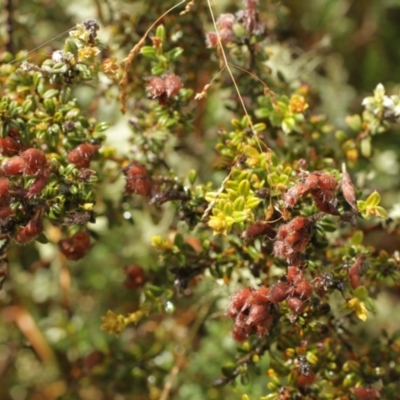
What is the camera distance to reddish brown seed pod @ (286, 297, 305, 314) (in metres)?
1.20

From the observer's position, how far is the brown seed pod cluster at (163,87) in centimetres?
141

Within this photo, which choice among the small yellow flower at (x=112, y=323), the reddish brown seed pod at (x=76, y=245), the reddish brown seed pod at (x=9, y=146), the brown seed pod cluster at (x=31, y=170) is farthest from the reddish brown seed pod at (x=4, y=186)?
the small yellow flower at (x=112, y=323)

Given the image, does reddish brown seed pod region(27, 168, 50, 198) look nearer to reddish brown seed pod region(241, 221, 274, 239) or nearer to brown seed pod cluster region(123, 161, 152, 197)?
brown seed pod cluster region(123, 161, 152, 197)

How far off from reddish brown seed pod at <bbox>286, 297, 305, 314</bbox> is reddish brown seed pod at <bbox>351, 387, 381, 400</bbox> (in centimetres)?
31

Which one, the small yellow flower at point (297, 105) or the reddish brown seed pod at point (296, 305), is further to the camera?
the small yellow flower at point (297, 105)

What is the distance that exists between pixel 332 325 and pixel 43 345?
1104 millimetres

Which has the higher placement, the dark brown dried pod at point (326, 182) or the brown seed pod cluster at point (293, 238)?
the dark brown dried pod at point (326, 182)

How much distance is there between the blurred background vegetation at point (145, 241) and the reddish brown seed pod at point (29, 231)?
0.38 m

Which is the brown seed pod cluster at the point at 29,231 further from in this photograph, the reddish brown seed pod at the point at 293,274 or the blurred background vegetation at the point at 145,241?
the reddish brown seed pod at the point at 293,274

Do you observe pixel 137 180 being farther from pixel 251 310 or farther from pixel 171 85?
pixel 251 310

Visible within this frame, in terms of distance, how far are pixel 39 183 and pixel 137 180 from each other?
24 centimetres

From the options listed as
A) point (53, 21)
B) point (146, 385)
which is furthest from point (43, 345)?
point (53, 21)

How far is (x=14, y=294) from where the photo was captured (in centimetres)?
220

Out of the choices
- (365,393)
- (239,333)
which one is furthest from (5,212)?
(365,393)
